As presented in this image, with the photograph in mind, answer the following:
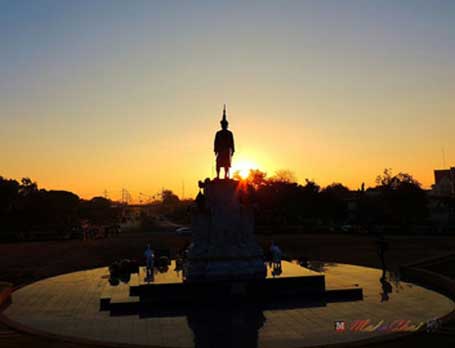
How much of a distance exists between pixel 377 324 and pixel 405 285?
6730 millimetres

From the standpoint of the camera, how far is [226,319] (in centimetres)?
1265

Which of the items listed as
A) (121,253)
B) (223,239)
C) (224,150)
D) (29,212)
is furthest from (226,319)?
(29,212)

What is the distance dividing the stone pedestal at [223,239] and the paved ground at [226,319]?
2850mm

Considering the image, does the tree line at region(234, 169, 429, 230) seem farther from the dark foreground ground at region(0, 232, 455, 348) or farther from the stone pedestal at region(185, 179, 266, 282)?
the stone pedestal at region(185, 179, 266, 282)

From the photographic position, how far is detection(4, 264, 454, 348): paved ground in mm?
10812

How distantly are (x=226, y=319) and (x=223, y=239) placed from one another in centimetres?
496

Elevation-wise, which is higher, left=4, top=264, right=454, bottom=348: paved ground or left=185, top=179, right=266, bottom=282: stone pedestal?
left=185, top=179, right=266, bottom=282: stone pedestal

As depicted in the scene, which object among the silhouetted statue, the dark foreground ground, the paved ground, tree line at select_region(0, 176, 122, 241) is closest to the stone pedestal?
the silhouetted statue

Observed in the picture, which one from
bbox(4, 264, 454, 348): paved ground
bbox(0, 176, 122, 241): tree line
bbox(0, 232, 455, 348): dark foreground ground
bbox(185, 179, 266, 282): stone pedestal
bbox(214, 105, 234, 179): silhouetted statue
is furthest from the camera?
bbox(0, 176, 122, 241): tree line

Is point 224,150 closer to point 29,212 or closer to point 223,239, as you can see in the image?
point 223,239

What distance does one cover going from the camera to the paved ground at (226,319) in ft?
35.5

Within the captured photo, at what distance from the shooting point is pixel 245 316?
1302 centimetres

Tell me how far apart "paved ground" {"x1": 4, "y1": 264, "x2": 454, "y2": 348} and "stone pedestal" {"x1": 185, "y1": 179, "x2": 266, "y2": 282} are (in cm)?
285

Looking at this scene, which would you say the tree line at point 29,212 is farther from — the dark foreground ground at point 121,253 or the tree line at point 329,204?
the tree line at point 329,204
